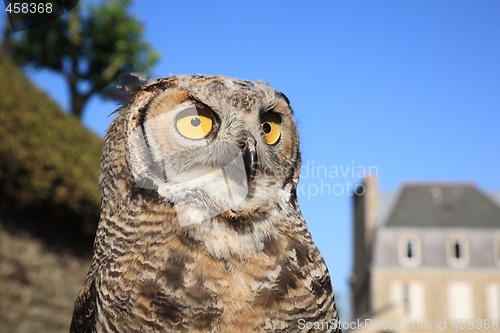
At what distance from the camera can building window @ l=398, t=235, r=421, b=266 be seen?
32.2m

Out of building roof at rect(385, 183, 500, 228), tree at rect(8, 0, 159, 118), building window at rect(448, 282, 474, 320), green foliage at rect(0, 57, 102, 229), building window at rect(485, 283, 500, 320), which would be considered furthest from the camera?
building window at rect(448, 282, 474, 320)

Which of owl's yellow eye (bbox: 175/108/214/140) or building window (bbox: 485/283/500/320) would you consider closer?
owl's yellow eye (bbox: 175/108/214/140)

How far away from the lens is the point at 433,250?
31.6m

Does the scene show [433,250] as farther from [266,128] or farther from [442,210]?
[266,128]

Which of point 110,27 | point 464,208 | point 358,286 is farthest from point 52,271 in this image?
point 358,286

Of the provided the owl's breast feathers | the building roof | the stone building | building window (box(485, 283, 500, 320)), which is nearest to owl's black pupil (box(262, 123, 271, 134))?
the owl's breast feathers

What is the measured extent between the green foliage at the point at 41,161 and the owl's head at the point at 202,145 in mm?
4318

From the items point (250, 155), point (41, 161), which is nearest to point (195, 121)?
point (250, 155)

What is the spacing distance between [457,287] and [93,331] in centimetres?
3380

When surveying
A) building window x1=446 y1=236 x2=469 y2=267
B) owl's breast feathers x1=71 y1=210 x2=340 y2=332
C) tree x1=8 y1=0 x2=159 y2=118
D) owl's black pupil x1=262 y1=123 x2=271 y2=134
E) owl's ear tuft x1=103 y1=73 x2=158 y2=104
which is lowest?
building window x1=446 y1=236 x2=469 y2=267

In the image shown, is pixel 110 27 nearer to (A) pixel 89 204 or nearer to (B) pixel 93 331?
(A) pixel 89 204

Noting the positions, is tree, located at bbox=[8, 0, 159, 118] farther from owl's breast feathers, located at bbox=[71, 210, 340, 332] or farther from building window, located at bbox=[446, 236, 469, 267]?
building window, located at bbox=[446, 236, 469, 267]

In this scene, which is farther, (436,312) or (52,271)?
(436,312)

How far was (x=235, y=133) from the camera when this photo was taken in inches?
80.3
